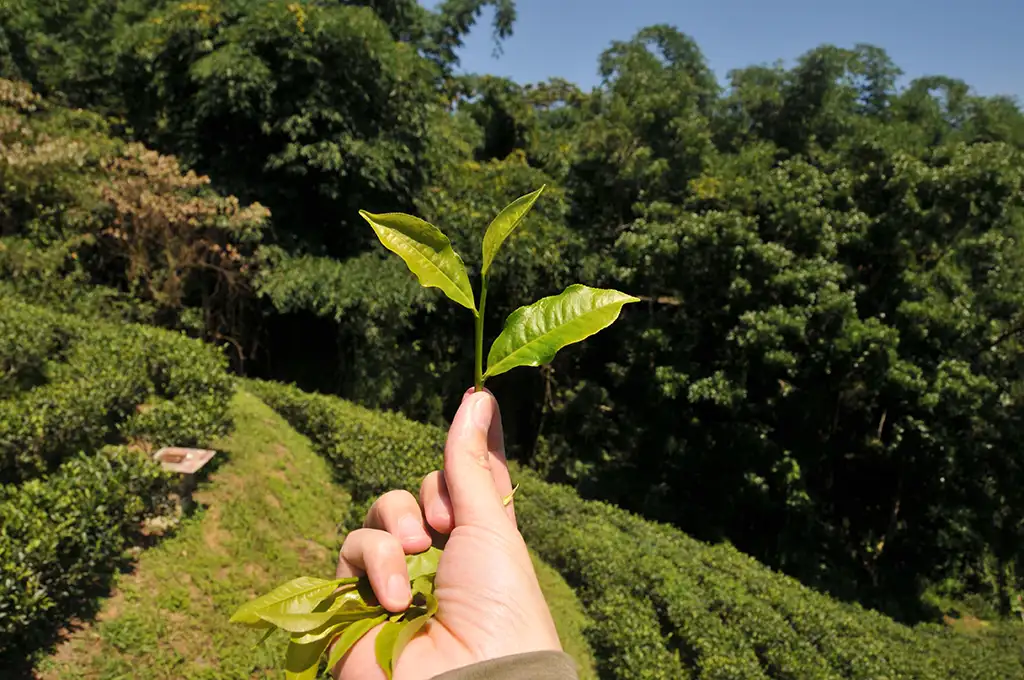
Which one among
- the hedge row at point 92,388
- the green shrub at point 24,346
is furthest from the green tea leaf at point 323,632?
the green shrub at point 24,346

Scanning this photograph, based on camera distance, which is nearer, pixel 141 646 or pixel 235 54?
pixel 141 646

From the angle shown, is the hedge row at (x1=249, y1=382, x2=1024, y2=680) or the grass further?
the hedge row at (x1=249, y1=382, x2=1024, y2=680)

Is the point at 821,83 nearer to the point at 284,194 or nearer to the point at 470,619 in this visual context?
the point at 284,194

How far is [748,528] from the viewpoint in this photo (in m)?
9.86

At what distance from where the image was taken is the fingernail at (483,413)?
111 centimetres

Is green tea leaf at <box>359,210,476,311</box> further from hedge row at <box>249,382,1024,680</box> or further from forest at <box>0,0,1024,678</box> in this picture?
forest at <box>0,0,1024,678</box>

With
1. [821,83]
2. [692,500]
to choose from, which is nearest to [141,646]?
[692,500]

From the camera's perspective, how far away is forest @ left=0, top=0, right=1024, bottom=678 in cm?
777

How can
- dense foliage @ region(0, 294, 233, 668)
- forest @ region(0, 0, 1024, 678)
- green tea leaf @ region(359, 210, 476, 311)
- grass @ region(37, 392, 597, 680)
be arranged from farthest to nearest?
forest @ region(0, 0, 1024, 678) < grass @ region(37, 392, 597, 680) < dense foliage @ region(0, 294, 233, 668) < green tea leaf @ region(359, 210, 476, 311)

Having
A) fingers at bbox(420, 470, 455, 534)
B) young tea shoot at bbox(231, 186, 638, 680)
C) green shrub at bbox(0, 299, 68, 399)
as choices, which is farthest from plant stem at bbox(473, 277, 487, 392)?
green shrub at bbox(0, 299, 68, 399)

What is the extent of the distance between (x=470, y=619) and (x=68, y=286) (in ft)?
26.5

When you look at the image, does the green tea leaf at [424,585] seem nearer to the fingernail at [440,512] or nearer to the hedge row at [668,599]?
the fingernail at [440,512]

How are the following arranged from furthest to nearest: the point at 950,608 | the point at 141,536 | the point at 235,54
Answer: the point at 950,608, the point at 235,54, the point at 141,536

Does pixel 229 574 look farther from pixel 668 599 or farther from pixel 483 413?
pixel 483 413
